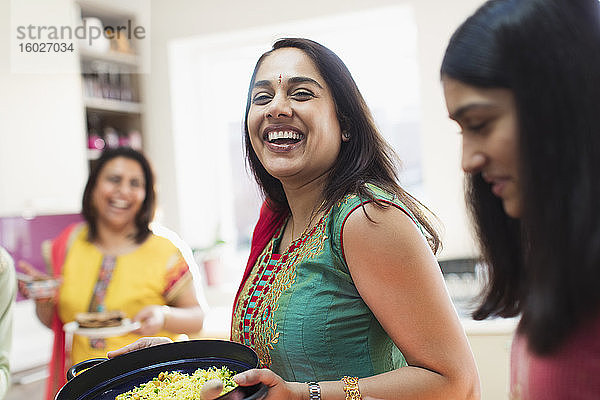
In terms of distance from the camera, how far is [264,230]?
1.29 metres

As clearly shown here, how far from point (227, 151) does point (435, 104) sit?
1.64 m

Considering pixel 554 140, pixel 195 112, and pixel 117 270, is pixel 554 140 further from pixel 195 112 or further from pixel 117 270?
pixel 195 112

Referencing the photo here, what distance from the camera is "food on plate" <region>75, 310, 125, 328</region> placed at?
185cm

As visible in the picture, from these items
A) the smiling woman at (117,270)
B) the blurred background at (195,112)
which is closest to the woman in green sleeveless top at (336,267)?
the smiling woman at (117,270)

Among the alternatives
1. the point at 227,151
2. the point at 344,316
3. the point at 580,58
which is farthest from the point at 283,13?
the point at 580,58

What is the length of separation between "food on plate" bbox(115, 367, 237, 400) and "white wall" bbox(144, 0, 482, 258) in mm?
2350

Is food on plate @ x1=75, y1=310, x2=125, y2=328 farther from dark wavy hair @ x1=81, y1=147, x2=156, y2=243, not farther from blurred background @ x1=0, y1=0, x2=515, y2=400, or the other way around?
blurred background @ x1=0, y1=0, x2=515, y2=400

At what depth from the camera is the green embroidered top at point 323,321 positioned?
38.7 inches

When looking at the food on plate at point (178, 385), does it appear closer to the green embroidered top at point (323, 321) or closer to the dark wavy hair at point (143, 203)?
the green embroidered top at point (323, 321)

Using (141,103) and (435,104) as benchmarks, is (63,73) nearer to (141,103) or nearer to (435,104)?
(141,103)

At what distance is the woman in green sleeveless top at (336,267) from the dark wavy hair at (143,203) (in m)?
1.09

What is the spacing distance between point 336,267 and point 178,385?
32 cm

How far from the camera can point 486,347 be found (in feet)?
8.15

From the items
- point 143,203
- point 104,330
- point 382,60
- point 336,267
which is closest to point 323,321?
point 336,267
